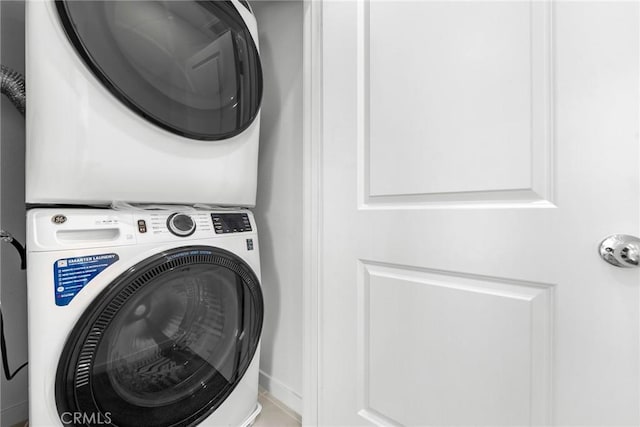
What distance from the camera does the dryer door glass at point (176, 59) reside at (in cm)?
67

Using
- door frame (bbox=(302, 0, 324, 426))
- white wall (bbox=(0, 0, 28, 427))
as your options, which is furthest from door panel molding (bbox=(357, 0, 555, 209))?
white wall (bbox=(0, 0, 28, 427))

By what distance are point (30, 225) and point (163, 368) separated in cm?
53

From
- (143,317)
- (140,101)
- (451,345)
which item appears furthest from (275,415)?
(140,101)

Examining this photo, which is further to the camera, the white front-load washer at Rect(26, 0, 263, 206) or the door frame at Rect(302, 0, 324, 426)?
the door frame at Rect(302, 0, 324, 426)

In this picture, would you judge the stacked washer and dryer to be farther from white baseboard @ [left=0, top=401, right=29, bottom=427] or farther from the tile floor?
white baseboard @ [left=0, top=401, right=29, bottom=427]

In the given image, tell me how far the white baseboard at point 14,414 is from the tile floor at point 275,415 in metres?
0.81

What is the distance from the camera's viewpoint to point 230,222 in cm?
97

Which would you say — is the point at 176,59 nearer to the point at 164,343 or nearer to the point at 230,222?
the point at 230,222

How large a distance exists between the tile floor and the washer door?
0.30 m

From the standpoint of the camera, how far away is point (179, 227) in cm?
83

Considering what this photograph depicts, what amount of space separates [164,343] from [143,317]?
0.12 metres

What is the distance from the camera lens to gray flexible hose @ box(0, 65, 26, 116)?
79 centimetres

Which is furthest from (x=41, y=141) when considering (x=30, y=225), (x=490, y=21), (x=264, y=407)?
(x=264, y=407)

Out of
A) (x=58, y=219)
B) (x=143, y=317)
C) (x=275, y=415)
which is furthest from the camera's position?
(x=275, y=415)
